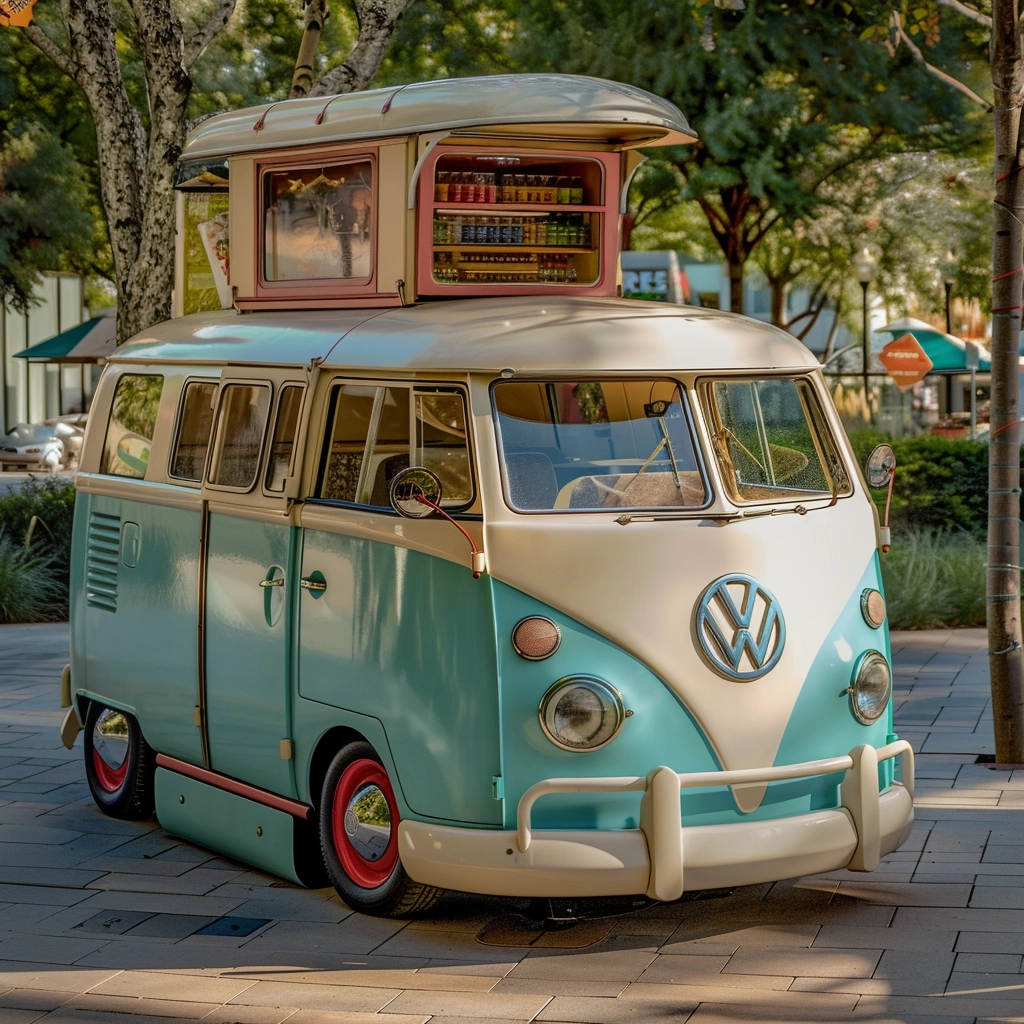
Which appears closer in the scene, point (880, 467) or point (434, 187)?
point (880, 467)

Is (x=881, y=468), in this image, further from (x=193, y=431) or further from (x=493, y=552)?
(x=193, y=431)

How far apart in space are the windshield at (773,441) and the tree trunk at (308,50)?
5431mm

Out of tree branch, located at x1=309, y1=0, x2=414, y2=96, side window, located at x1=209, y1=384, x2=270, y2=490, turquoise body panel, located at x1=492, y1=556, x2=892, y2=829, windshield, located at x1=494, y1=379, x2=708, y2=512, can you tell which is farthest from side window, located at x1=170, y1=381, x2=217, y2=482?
tree branch, located at x1=309, y1=0, x2=414, y2=96

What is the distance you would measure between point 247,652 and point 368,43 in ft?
18.6

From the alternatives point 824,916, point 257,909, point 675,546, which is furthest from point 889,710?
point 257,909

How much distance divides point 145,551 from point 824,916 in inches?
137

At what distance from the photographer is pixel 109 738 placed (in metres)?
8.22

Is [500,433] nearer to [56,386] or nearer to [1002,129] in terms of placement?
[1002,129]

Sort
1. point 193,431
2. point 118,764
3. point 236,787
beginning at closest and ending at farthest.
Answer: point 236,787 < point 193,431 < point 118,764

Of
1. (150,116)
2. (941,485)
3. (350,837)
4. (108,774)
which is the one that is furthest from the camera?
(941,485)

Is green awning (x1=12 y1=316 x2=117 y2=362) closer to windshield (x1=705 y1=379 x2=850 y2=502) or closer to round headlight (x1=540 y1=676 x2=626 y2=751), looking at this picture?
windshield (x1=705 y1=379 x2=850 y2=502)

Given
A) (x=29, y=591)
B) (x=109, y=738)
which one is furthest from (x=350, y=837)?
(x=29, y=591)

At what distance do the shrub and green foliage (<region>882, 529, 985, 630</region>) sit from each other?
23.6ft

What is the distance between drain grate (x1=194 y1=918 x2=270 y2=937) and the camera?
623 centimetres
